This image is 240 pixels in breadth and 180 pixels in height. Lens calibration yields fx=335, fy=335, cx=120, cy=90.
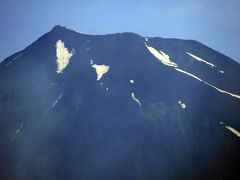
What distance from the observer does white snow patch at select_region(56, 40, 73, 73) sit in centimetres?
11598

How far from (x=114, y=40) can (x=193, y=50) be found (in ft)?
112

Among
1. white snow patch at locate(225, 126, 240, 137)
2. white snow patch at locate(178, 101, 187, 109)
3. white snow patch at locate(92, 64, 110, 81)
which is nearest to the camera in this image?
white snow patch at locate(225, 126, 240, 137)

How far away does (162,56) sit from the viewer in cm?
12669

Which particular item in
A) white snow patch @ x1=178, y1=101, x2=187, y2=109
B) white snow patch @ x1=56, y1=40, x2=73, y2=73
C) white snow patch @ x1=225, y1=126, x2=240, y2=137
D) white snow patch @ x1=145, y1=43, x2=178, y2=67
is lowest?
white snow patch @ x1=225, y1=126, x2=240, y2=137

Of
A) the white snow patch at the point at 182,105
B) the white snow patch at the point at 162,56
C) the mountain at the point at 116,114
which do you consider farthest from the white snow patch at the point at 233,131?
the white snow patch at the point at 162,56

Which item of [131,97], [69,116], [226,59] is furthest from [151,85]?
[226,59]

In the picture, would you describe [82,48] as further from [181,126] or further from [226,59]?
[226,59]

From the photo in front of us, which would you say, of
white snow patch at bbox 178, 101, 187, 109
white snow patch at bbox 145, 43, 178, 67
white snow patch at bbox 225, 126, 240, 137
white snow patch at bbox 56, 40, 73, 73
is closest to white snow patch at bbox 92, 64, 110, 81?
white snow patch at bbox 56, 40, 73, 73

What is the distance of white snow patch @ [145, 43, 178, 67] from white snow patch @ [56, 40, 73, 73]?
101 feet

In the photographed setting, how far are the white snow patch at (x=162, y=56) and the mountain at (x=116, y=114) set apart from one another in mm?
564

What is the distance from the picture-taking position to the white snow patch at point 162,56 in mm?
120881

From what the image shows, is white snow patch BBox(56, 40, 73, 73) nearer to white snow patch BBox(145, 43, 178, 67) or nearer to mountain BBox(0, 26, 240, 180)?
mountain BBox(0, 26, 240, 180)

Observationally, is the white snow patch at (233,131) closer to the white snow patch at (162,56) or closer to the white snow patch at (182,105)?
the white snow patch at (182,105)

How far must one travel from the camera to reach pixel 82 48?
125875mm
